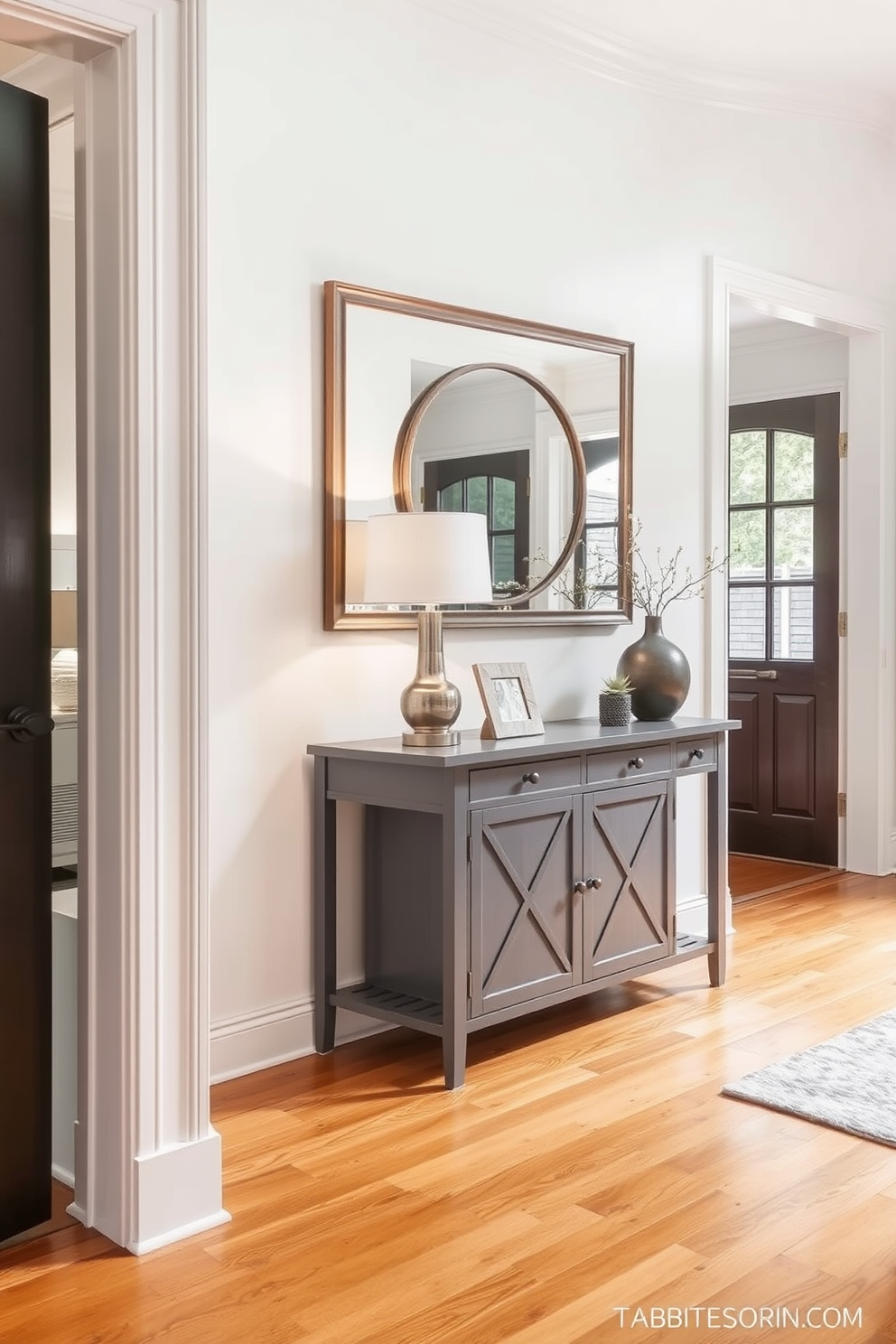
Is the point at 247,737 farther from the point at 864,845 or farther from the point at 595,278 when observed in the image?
the point at 864,845

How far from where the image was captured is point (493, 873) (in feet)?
10.4

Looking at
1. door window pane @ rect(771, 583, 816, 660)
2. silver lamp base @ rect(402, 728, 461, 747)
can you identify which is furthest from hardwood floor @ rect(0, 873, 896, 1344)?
door window pane @ rect(771, 583, 816, 660)

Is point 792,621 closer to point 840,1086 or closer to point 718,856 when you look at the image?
point 718,856

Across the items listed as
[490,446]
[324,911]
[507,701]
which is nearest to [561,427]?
[490,446]

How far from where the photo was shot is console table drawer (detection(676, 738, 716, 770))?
382cm

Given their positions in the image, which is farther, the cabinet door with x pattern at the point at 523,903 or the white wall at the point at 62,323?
the white wall at the point at 62,323

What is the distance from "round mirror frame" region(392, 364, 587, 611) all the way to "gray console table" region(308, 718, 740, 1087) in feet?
1.73

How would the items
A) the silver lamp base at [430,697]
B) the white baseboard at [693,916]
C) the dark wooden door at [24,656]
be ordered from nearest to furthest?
the dark wooden door at [24,656] < the silver lamp base at [430,697] < the white baseboard at [693,916]

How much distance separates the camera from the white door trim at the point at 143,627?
7.41 ft

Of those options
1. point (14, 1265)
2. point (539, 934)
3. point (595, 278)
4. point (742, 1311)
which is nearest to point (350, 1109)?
point (539, 934)

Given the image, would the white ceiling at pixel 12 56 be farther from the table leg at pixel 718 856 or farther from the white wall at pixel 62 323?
the table leg at pixel 718 856

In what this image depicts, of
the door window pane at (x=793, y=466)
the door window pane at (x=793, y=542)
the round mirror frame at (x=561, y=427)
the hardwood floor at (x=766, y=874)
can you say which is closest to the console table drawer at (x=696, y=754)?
the round mirror frame at (x=561, y=427)

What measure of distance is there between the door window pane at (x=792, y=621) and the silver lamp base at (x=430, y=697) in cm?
304

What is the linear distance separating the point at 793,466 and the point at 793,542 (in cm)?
36
